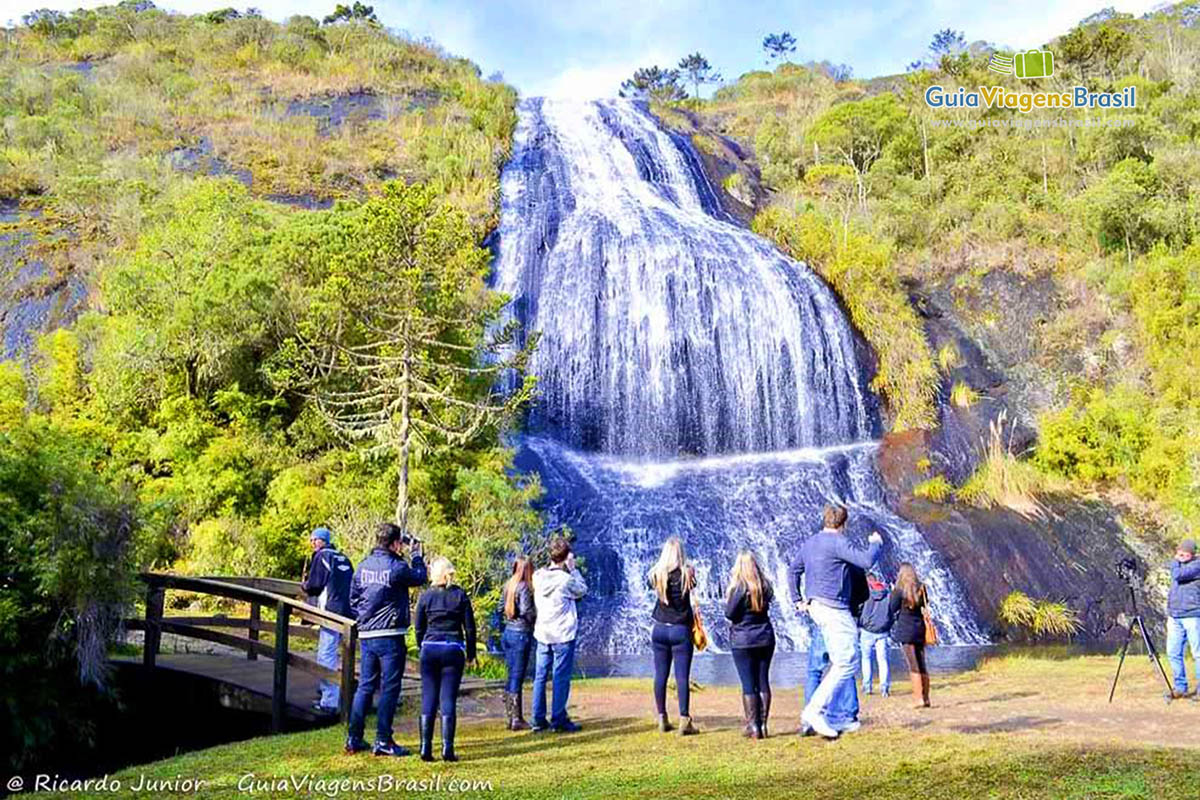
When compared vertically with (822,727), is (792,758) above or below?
below

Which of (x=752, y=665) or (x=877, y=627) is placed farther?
(x=877, y=627)

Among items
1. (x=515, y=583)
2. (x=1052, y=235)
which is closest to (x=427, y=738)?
(x=515, y=583)

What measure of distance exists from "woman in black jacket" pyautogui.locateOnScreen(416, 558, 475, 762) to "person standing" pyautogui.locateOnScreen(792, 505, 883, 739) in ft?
9.37

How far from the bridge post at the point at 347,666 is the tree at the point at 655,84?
3111 inches

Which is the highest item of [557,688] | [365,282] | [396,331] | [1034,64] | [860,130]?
[1034,64]

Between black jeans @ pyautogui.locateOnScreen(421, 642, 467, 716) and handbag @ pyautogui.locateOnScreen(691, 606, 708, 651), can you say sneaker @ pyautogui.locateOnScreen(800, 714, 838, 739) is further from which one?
black jeans @ pyautogui.locateOnScreen(421, 642, 467, 716)

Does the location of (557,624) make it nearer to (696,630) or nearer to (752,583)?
(696,630)

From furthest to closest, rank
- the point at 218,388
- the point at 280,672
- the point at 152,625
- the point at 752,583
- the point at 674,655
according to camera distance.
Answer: the point at 218,388, the point at 152,625, the point at 280,672, the point at 674,655, the point at 752,583

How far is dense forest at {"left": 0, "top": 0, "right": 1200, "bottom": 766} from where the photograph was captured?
16641mm

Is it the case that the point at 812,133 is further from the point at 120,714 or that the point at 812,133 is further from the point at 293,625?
the point at 120,714

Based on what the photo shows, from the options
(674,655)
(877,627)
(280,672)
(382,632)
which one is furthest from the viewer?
(877,627)

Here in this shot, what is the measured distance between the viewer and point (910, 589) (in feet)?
33.4

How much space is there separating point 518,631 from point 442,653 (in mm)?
Answer: 1599

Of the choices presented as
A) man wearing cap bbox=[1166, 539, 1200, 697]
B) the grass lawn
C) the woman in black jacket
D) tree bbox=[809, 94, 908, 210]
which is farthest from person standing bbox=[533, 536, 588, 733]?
tree bbox=[809, 94, 908, 210]
